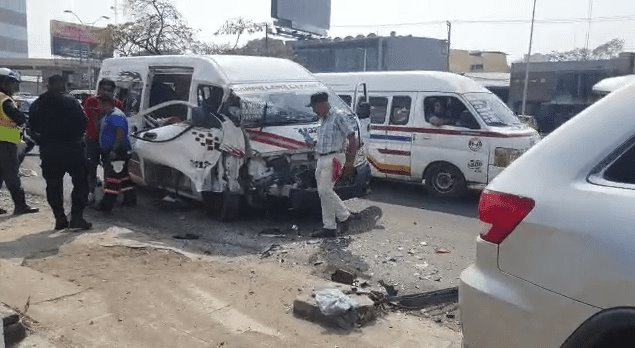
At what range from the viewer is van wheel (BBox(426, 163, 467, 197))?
953 cm

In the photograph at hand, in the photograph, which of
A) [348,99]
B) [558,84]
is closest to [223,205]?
[348,99]

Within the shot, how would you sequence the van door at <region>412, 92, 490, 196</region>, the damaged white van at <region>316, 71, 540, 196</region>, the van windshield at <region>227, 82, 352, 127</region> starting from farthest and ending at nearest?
the van door at <region>412, 92, 490, 196</region>, the damaged white van at <region>316, 71, 540, 196</region>, the van windshield at <region>227, 82, 352, 127</region>

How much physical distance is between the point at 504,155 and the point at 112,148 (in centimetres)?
565

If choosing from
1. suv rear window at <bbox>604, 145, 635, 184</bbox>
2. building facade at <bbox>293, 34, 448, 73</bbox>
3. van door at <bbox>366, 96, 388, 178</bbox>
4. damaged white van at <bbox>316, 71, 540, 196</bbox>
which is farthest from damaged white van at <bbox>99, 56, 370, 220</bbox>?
building facade at <bbox>293, 34, 448, 73</bbox>

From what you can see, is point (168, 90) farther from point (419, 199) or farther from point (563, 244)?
point (563, 244)

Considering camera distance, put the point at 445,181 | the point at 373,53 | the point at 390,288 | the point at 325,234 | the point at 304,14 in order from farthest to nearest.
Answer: the point at 304,14 < the point at 373,53 < the point at 445,181 < the point at 325,234 < the point at 390,288

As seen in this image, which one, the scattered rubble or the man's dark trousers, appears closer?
the scattered rubble

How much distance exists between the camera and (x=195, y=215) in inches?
318

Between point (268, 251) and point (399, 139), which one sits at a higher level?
point (399, 139)

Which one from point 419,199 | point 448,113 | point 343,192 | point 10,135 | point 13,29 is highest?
point 13,29

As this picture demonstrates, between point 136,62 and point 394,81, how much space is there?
14.4 ft

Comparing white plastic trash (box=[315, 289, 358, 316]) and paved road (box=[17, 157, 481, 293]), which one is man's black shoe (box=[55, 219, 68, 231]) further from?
white plastic trash (box=[315, 289, 358, 316])

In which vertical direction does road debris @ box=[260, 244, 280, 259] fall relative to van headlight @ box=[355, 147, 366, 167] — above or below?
below

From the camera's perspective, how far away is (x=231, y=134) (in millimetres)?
7098
